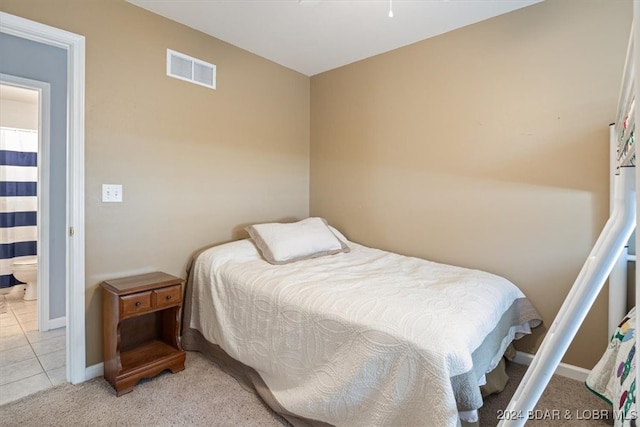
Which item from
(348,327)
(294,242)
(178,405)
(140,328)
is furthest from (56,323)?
(348,327)

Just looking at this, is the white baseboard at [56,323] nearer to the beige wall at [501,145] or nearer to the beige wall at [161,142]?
the beige wall at [161,142]

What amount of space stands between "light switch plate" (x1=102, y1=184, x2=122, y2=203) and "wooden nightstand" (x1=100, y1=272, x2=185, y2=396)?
1.75 ft

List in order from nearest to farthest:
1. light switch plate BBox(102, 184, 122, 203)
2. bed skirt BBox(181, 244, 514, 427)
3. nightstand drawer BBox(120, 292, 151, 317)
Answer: bed skirt BBox(181, 244, 514, 427) → nightstand drawer BBox(120, 292, 151, 317) → light switch plate BBox(102, 184, 122, 203)

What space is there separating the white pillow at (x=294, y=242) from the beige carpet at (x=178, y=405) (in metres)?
0.88

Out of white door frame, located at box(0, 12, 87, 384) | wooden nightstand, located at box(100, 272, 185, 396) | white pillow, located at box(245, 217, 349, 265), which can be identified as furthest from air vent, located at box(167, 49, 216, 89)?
wooden nightstand, located at box(100, 272, 185, 396)

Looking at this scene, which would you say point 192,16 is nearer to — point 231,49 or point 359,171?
point 231,49

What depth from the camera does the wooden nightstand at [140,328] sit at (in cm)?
185

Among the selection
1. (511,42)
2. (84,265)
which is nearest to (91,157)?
(84,265)

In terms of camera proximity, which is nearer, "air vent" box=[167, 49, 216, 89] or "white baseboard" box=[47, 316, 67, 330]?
"air vent" box=[167, 49, 216, 89]

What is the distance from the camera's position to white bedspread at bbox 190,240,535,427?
1.25 m

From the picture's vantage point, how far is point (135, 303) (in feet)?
6.14

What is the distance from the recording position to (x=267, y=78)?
119 inches

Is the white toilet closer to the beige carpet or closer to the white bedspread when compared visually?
the beige carpet

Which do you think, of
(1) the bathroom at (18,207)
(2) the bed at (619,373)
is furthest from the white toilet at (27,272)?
(2) the bed at (619,373)
